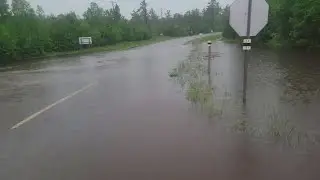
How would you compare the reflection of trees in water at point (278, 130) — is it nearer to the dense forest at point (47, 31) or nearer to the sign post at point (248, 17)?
the sign post at point (248, 17)

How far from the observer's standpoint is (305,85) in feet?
48.7

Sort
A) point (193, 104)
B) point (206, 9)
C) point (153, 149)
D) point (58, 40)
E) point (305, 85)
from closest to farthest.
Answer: point (153, 149) < point (193, 104) < point (305, 85) < point (58, 40) < point (206, 9)

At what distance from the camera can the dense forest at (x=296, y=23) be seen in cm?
3409

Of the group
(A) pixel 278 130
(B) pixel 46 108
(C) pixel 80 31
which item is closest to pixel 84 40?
(C) pixel 80 31

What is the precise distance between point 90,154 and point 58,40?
39437 mm

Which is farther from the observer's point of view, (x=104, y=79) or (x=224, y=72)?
(x=224, y=72)

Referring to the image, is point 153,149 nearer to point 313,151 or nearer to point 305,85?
point 313,151

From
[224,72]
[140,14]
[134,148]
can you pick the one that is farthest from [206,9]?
[134,148]

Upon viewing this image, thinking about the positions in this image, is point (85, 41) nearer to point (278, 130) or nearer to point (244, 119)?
point (244, 119)

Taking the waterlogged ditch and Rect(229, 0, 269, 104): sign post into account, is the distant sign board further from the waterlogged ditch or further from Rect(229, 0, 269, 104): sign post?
Rect(229, 0, 269, 104): sign post

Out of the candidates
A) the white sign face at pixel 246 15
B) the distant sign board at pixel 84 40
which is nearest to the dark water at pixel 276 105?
the white sign face at pixel 246 15

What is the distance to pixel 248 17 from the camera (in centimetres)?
1030

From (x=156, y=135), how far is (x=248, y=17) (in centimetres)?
415

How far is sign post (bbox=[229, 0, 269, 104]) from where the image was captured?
1020 centimetres
